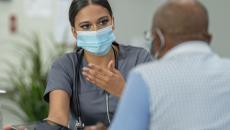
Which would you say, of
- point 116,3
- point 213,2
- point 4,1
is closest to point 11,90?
point 4,1

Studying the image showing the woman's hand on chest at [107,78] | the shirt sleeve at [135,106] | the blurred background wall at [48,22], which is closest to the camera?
the shirt sleeve at [135,106]

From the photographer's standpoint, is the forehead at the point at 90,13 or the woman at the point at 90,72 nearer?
the woman at the point at 90,72

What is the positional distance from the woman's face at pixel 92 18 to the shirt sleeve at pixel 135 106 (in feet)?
3.00

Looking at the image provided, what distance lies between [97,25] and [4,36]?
1907mm

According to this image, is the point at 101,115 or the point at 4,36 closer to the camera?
the point at 101,115

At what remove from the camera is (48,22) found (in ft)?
13.4

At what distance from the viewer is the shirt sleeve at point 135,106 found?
4.57 ft

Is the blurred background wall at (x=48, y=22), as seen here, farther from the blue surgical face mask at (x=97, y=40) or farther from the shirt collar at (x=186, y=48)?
the shirt collar at (x=186, y=48)

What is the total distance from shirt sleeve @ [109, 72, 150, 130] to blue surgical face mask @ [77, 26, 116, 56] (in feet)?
3.09

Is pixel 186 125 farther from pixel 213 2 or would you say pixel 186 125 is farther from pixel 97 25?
pixel 213 2

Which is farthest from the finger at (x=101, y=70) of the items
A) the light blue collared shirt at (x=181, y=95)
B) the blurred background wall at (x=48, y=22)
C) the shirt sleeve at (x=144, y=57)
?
the blurred background wall at (x=48, y=22)

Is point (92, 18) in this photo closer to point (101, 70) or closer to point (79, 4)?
point (79, 4)

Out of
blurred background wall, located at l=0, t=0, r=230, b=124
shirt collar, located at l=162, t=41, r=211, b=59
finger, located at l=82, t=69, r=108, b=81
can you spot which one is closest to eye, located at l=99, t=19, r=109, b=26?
finger, located at l=82, t=69, r=108, b=81

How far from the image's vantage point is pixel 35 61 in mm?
3955
